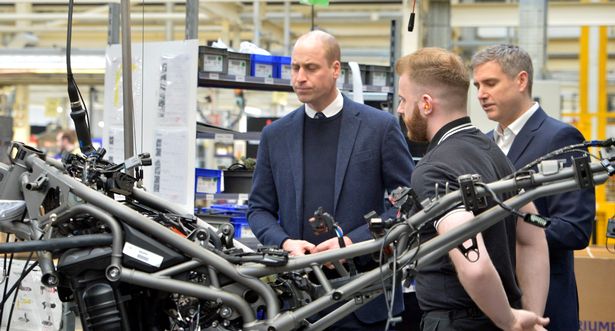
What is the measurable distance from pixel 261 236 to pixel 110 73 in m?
2.43

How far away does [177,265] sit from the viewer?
2.03 meters

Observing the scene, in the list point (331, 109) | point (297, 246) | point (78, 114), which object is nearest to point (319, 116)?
point (331, 109)

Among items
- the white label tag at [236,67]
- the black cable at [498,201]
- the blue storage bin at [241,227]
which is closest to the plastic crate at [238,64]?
the white label tag at [236,67]

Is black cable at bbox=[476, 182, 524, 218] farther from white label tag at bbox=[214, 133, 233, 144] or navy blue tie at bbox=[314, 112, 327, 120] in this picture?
white label tag at bbox=[214, 133, 233, 144]

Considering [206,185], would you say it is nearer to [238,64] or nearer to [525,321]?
[238,64]

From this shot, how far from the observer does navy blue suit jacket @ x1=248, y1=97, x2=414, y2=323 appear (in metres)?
2.81

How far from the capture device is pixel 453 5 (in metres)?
10.7

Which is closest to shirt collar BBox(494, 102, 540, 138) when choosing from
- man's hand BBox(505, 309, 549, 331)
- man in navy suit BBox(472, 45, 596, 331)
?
man in navy suit BBox(472, 45, 596, 331)

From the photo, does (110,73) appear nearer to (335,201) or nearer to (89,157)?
(335,201)

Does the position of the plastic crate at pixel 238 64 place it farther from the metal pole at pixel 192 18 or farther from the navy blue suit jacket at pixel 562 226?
the navy blue suit jacket at pixel 562 226

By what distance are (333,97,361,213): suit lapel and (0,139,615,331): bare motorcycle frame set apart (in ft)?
2.22

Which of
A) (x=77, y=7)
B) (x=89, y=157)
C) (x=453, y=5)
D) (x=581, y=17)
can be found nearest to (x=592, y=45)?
(x=581, y=17)

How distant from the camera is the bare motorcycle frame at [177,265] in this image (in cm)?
196

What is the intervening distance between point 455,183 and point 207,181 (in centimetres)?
297
